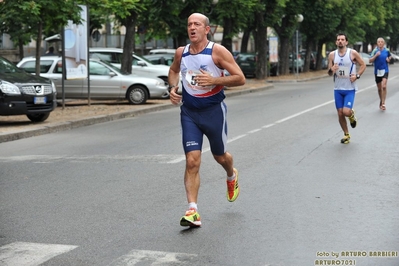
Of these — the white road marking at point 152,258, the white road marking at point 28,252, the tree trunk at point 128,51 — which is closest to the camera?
the white road marking at point 152,258

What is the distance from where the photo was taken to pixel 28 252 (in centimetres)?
648

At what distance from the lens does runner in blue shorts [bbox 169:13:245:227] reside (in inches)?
297

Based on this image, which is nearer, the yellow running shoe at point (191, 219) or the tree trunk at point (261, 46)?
the yellow running shoe at point (191, 219)

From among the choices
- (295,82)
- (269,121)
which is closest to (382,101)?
(269,121)

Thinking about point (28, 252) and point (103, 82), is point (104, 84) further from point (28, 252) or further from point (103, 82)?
point (28, 252)

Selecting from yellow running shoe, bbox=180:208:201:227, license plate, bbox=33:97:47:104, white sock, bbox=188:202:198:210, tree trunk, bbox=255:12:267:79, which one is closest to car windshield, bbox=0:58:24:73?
license plate, bbox=33:97:47:104

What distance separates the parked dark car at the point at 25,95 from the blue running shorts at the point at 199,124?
10.3 m

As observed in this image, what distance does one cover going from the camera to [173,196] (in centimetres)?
894

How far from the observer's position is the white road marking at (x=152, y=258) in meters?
6.08

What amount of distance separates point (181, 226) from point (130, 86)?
57.0 ft

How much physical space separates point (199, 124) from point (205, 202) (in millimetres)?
1137

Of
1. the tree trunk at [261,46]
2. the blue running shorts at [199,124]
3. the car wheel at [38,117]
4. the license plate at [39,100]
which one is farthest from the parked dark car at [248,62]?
the blue running shorts at [199,124]

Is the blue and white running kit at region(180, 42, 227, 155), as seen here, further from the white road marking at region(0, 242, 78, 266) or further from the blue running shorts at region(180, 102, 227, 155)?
the white road marking at region(0, 242, 78, 266)

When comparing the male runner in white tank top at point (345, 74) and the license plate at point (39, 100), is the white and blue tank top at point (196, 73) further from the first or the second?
the license plate at point (39, 100)
